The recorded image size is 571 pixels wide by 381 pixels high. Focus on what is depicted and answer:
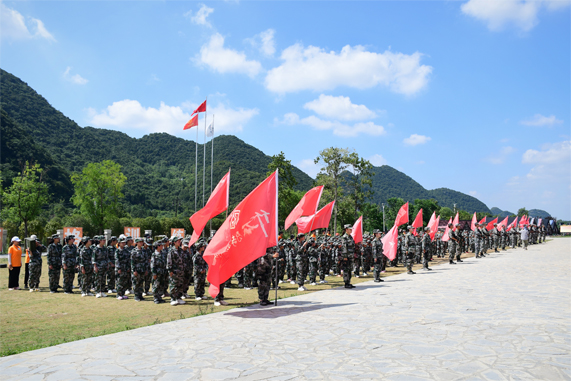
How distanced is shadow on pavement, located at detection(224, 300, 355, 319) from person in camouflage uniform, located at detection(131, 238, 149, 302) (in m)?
4.05

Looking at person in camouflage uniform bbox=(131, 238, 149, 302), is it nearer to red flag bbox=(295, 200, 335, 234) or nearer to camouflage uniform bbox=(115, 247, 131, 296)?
camouflage uniform bbox=(115, 247, 131, 296)

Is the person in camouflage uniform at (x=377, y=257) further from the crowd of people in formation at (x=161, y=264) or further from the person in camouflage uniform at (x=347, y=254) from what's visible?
the person in camouflage uniform at (x=347, y=254)

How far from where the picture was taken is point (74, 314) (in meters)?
10.0

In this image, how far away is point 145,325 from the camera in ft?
27.7

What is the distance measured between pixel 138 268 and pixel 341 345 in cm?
794

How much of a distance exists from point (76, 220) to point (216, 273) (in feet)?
157

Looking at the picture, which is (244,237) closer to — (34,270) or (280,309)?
(280,309)

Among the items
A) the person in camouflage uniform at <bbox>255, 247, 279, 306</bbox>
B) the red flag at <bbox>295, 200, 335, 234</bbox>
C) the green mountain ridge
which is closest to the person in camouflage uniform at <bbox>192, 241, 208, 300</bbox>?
the person in camouflage uniform at <bbox>255, 247, 279, 306</bbox>

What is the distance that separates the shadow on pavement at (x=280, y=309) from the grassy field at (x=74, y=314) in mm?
848

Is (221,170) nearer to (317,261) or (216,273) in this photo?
(317,261)

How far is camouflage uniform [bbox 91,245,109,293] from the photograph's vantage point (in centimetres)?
1323

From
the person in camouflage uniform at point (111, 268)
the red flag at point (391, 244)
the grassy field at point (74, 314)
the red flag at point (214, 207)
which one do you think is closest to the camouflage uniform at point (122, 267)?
the grassy field at point (74, 314)

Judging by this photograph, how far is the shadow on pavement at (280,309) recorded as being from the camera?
30.6 ft

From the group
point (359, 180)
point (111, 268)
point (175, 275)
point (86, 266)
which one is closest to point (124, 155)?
point (359, 180)
